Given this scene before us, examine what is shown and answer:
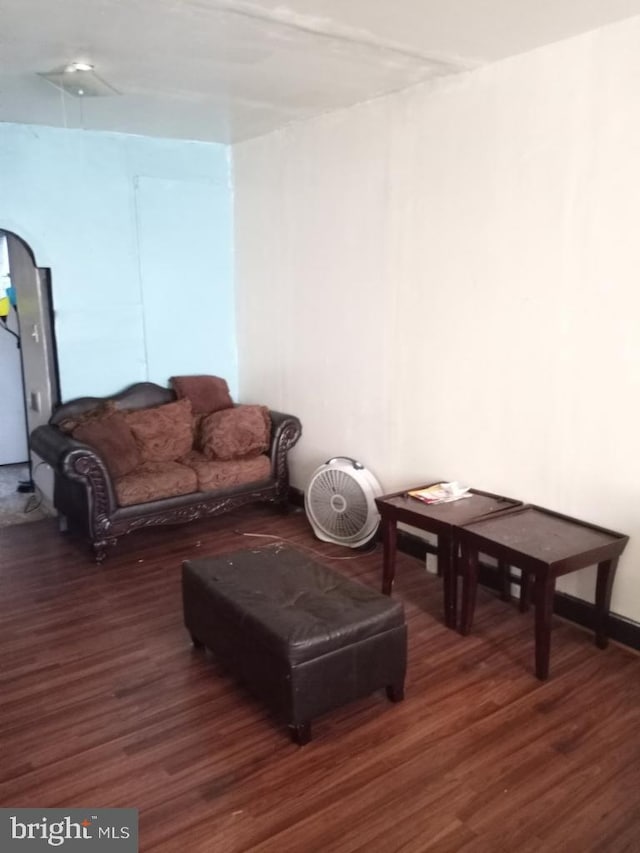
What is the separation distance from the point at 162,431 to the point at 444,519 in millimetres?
2082

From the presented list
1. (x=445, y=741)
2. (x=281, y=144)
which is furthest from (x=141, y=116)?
(x=445, y=741)

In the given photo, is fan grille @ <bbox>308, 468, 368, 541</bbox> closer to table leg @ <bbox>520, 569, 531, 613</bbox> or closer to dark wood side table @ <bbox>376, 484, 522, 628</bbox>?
dark wood side table @ <bbox>376, 484, 522, 628</bbox>

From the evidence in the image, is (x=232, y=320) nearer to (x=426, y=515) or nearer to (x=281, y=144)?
(x=281, y=144)

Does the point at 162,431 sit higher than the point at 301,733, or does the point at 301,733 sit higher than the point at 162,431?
the point at 162,431

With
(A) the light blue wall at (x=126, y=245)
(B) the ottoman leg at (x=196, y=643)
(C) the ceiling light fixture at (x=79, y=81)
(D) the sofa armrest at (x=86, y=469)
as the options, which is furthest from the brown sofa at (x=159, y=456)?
(C) the ceiling light fixture at (x=79, y=81)

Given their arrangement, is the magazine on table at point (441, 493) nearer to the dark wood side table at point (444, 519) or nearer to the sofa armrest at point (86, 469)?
the dark wood side table at point (444, 519)

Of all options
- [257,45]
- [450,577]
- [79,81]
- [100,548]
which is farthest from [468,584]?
[79,81]

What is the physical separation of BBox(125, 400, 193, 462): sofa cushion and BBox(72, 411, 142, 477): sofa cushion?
91 mm

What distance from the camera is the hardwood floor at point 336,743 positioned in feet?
6.88

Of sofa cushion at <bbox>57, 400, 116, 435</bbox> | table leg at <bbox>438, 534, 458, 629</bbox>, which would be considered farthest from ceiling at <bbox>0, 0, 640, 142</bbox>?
table leg at <bbox>438, 534, 458, 629</bbox>

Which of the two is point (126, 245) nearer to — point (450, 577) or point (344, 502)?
point (344, 502)

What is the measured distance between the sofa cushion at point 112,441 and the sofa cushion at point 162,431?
0.09 m

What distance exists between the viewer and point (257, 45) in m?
2.95

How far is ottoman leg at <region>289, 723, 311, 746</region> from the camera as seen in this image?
2.44 metres
